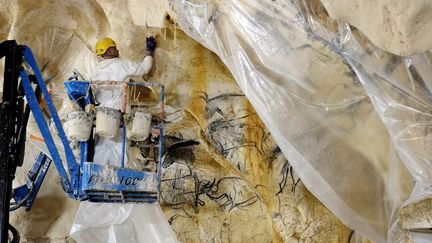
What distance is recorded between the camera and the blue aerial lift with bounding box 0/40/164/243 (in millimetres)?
2473

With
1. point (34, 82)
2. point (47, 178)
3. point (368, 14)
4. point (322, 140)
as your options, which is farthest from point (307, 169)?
point (47, 178)

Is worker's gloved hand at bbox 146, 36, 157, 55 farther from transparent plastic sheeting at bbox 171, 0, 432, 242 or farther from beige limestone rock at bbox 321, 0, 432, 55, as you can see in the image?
beige limestone rock at bbox 321, 0, 432, 55

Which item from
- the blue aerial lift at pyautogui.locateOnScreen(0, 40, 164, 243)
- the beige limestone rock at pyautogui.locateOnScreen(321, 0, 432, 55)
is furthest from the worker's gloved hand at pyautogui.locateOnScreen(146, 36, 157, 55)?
the beige limestone rock at pyautogui.locateOnScreen(321, 0, 432, 55)

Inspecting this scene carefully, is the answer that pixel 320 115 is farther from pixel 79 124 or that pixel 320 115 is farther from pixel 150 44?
pixel 150 44

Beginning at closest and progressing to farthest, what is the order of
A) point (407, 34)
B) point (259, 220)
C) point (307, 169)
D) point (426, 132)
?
point (407, 34)
point (426, 132)
point (307, 169)
point (259, 220)

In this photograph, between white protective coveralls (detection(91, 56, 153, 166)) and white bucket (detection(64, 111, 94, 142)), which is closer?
white bucket (detection(64, 111, 94, 142))

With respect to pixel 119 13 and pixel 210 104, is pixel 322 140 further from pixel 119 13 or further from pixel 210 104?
pixel 119 13

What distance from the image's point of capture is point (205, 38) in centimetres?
269

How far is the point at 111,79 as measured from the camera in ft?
10.8

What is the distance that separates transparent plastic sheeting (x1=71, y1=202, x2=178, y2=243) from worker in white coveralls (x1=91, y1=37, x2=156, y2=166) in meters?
0.31

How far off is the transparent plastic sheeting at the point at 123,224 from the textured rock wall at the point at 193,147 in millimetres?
786

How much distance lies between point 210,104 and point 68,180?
1.24m

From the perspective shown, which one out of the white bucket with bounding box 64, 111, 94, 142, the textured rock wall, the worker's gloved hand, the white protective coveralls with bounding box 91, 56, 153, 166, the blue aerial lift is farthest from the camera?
the worker's gloved hand

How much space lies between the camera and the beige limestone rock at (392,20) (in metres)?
1.43
